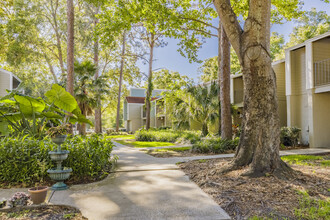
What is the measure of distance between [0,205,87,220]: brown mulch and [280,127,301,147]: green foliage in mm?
12113

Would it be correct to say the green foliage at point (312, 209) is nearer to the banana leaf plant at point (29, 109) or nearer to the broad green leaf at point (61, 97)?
the banana leaf plant at point (29, 109)

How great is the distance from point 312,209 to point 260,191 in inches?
37.9

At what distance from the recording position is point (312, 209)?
3.67 meters

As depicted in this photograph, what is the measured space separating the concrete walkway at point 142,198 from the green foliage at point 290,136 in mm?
9322

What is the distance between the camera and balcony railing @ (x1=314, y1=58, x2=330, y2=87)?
1291cm

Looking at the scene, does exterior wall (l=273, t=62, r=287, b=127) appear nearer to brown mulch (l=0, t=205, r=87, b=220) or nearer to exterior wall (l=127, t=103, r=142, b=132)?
brown mulch (l=0, t=205, r=87, b=220)

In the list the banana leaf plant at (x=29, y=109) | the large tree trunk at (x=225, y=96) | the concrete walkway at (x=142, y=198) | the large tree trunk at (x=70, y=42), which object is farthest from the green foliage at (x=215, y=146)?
the large tree trunk at (x=70, y=42)

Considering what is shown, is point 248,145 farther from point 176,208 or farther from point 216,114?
point 216,114

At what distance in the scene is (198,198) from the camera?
14.5 ft

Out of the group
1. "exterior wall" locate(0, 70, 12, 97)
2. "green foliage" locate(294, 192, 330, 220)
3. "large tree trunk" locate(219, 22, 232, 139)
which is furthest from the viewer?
"exterior wall" locate(0, 70, 12, 97)

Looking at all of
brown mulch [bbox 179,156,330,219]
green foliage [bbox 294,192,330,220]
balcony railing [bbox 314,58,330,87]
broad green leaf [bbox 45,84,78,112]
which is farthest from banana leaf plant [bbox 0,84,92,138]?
balcony railing [bbox 314,58,330,87]

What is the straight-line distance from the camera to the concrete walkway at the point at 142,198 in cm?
371

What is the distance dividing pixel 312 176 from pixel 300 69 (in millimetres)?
10544

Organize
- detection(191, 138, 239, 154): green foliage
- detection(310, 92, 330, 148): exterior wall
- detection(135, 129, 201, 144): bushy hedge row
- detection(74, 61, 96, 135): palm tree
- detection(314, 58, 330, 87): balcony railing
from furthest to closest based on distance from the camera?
detection(74, 61, 96, 135): palm tree < detection(135, 129, 201, 144): bushy hedge row < detection(314, 58, 330, 87): balcony railing < detection(310, 92, 330, 148): exterior wall < detection(191, 138, 239, 154): green foliage
